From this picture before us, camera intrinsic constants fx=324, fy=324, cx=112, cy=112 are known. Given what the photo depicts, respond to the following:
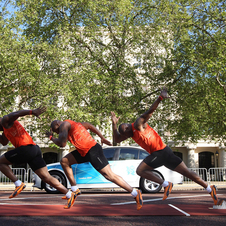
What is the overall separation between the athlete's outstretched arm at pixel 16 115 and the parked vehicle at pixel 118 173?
5.90 m

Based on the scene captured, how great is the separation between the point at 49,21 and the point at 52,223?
19604mm

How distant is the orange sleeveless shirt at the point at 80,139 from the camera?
5.97 meters

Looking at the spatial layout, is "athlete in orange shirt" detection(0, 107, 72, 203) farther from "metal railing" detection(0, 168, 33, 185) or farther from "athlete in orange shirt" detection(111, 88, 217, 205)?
"metal railing" detection(0, 168, 33, 185)

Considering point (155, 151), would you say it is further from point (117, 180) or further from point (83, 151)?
point (83, 151)

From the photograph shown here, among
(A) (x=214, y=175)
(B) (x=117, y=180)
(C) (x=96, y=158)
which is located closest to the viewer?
(B) (x=117, y=180)

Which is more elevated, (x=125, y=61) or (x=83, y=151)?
(x=125, y=61)

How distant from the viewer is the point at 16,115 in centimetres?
580

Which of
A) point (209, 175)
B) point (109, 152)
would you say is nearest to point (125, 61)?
point (209, 175)

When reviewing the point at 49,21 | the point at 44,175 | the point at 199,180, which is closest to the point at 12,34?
the point at 49,21

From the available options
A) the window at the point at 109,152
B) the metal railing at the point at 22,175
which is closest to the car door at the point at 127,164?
the window at the point at 109,152

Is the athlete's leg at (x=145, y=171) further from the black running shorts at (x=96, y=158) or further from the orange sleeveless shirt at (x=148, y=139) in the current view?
the black running shorts at (x=96, y=158)

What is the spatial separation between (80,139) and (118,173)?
610 centimetres

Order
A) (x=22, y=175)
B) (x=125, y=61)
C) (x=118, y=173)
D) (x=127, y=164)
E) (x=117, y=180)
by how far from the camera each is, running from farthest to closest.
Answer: (x=125, y=61) < (x=22, y=175) < (x=127, y=164) < (x=118, y=173) < (x=117, y=180)

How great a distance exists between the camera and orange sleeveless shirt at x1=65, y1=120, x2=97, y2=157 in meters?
5.97
